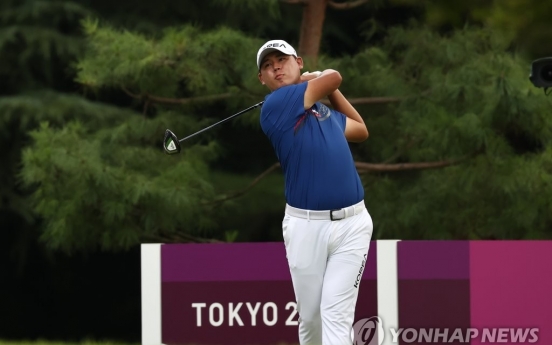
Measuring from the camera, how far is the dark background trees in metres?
10.1

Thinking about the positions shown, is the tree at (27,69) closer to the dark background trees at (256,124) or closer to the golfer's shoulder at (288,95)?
the dark background trees at (256,124)

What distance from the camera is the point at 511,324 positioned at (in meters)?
7.34

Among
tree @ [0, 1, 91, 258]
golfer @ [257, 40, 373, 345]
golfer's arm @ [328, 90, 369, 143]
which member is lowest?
golfer @ [257, 40, 373, 345]

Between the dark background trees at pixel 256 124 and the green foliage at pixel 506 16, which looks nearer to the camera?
the dark background trees at pixel 256 124

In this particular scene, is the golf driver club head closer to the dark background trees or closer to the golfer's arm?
the golfer's arm

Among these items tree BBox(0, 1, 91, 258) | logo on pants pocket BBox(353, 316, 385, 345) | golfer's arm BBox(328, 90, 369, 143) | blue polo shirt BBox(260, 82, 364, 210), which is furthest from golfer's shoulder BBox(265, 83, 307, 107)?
tree BBox(0, 1, 91, 258)

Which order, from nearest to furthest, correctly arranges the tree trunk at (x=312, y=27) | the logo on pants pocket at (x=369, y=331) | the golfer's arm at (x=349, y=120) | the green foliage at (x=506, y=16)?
1. the golfer's arm at (x=349, y=120)
2. the logo on pants pocket at (x=369, y=331)
3. the tree trunk at (x=312, y=27)
4. the green foliage at (x=506, y=16)

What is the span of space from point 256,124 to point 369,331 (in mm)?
3826

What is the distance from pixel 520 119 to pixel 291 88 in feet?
16.3

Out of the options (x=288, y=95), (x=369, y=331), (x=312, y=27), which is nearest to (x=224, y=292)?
(x=369, y=331)

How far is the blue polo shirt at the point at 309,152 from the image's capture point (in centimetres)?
539

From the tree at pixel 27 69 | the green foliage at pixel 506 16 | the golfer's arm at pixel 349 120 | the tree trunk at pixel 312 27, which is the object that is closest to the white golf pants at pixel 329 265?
the golfer's arm at pixel 349 120

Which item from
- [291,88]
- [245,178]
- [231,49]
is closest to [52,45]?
[245,178]

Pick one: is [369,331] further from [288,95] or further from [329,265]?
[288,95]
